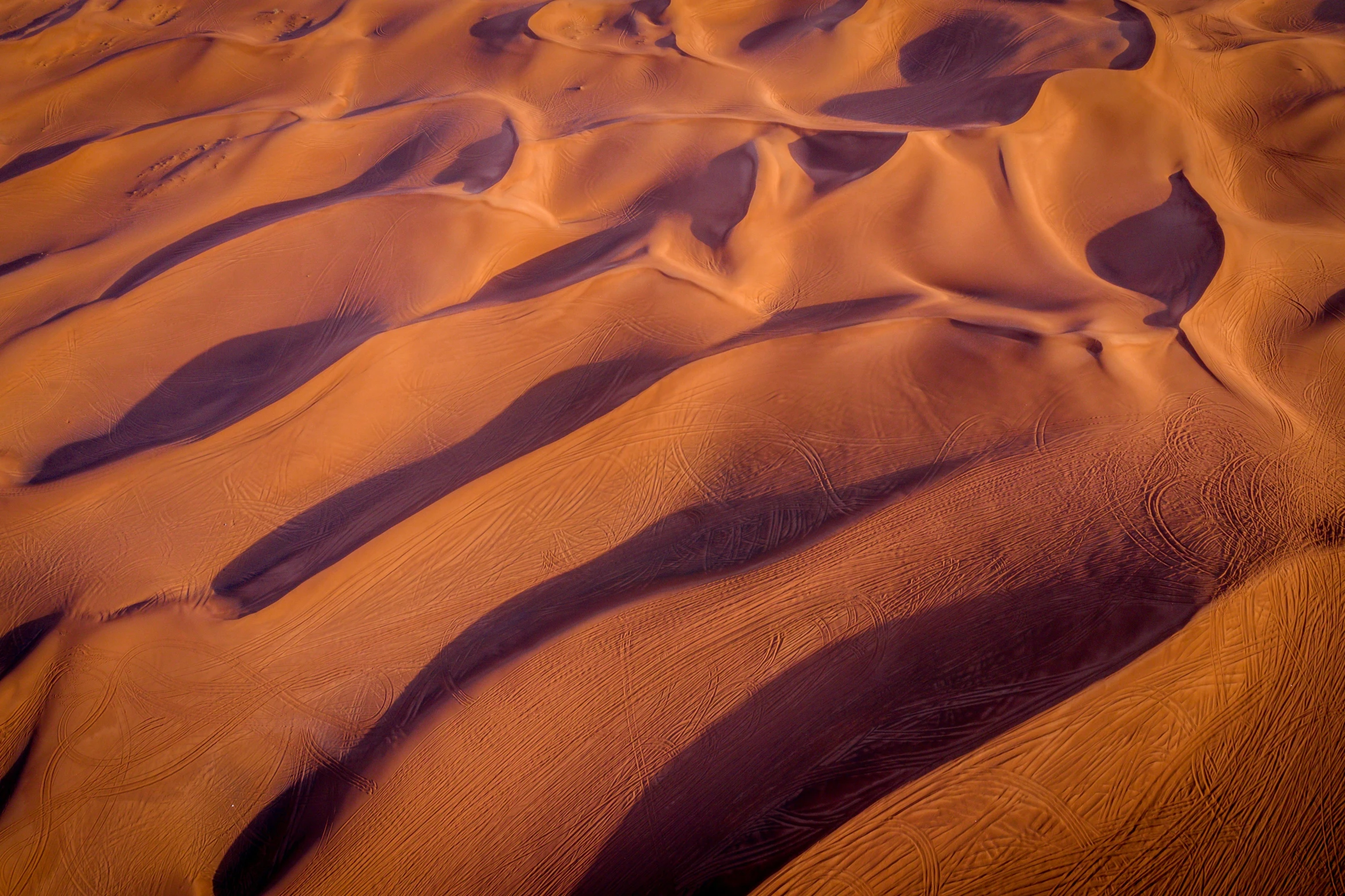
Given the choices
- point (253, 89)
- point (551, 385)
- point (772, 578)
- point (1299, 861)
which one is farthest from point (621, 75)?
point (1299, 861)

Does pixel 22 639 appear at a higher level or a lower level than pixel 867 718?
higher

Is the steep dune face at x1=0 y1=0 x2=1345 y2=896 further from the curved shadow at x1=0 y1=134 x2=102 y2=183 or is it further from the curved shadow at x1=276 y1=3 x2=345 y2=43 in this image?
the curved shadow at x1=276 y1=3 x2=345 y2=43

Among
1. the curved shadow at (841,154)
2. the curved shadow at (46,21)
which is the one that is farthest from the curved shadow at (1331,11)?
the curved shadow at (46,21)

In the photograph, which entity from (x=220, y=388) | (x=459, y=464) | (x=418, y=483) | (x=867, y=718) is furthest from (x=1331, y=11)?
(x=220, y=388)

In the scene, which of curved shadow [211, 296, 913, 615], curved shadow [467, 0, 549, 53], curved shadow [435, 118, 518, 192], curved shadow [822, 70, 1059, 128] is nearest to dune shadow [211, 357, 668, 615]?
curved shadow [211, 296, 913, 615]

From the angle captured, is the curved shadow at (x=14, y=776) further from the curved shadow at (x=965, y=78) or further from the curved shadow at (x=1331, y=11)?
the curved shadow at (x=1331, y=11)

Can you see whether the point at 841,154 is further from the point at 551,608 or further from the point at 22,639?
the point at 22,639
